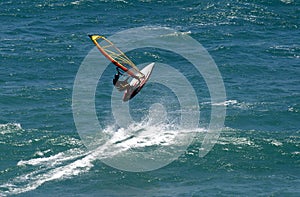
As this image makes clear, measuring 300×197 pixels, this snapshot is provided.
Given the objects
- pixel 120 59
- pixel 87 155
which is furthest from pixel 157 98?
pixel 87 155

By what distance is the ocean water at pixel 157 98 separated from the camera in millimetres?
117938

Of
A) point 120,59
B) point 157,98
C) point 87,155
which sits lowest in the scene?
point 87,155

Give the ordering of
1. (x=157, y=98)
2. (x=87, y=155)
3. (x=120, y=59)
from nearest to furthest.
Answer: (x=87, y=155) < (x=120, y=59) < (x=157, y=98)

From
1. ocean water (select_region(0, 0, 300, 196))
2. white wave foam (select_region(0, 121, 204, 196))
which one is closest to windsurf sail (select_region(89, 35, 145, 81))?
ocean water (select_region(0, 0, 300, 196))

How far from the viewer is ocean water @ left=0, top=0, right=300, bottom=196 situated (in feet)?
387

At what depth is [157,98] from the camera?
149250 mm

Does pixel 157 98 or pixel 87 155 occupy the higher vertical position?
pixel 157 98

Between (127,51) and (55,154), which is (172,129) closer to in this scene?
(55,154)

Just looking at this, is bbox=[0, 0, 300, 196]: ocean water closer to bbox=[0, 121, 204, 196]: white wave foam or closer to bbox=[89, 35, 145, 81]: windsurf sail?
bbox=[0, 121, 204, 196]: white wave foam

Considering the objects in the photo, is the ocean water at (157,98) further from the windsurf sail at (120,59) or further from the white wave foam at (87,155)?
the windsurf sail at (120,59)

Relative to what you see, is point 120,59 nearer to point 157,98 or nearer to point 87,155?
point 87,155

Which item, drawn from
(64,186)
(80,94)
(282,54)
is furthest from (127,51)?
(64,186)

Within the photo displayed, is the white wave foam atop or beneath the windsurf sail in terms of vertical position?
beneath

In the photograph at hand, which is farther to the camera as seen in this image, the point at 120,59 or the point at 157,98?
the point at 157,98
